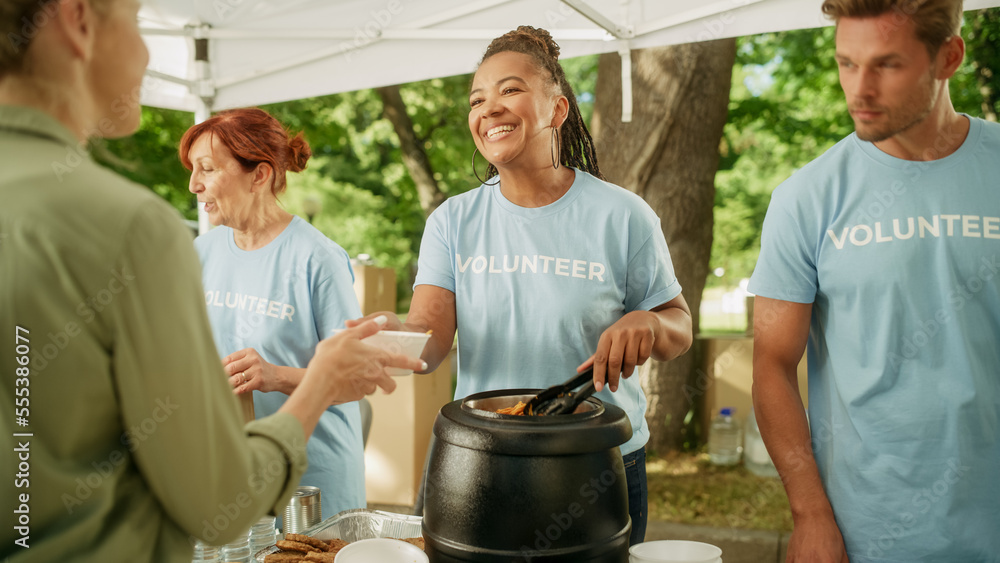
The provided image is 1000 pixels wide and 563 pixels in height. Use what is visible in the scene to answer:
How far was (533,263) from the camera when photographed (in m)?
2.00

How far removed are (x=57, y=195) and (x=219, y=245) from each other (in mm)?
1876

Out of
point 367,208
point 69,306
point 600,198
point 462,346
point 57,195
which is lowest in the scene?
point 462,346

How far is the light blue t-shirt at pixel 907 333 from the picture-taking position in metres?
1.56

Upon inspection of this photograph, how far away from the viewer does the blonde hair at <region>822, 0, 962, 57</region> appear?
1506 millimetres

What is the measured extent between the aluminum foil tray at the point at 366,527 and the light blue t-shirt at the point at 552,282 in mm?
381

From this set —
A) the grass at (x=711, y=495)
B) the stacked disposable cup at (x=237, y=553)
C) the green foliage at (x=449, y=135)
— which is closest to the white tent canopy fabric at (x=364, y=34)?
the stacked disposable cup at (x=237, y=553)

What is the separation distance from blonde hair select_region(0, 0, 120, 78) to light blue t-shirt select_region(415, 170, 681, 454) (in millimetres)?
1301

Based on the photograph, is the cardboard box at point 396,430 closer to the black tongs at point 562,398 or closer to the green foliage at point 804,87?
the black tongs at point 562,398

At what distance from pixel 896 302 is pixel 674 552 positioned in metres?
0.76

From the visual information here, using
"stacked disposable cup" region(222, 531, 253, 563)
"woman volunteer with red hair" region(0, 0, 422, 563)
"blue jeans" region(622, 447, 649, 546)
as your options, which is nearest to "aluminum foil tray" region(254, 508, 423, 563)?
"stacked disposable cup" region(222, 531, 253, 563)

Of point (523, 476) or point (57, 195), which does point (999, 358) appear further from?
point (57, 195)

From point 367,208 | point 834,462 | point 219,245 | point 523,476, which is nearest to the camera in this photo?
point 523,476

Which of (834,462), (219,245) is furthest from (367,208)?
(834,462)

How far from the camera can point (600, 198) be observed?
6.75ft
